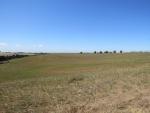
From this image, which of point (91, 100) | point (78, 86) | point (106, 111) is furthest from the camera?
point (78, 86)

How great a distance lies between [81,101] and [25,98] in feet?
10.2

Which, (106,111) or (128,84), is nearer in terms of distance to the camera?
(106,111)

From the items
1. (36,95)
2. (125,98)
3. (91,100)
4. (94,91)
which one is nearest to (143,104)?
(125,98)

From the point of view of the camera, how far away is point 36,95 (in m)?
14.3

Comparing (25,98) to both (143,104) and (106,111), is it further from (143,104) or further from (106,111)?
(143,104)

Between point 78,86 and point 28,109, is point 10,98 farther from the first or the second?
point 78,86

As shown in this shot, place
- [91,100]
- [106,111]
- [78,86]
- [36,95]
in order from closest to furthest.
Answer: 1. [106,111]
2. [91,100]
3. [36,95]
4. [78,86]

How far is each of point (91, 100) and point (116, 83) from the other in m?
5.51

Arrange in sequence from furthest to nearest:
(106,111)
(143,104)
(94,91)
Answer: (94,91), (143,104), (106,111)

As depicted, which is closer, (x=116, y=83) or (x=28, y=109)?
(x=28, y=109)

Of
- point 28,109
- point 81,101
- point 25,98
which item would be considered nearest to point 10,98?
point 25,98

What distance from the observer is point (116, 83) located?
18234 millimetres

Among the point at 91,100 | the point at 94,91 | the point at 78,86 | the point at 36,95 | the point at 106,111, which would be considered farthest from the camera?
the point at 78,86

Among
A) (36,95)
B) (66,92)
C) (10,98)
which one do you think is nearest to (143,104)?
(66,92)
